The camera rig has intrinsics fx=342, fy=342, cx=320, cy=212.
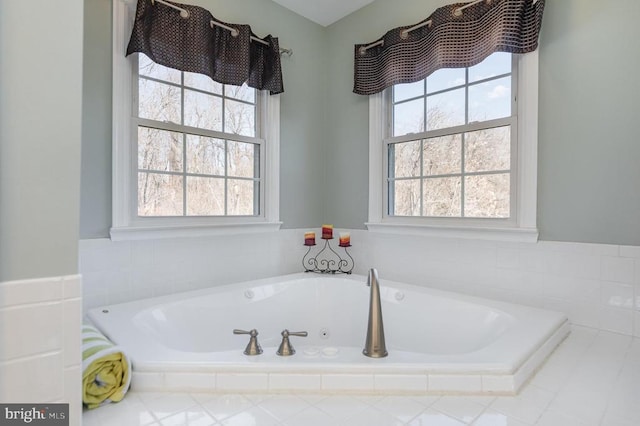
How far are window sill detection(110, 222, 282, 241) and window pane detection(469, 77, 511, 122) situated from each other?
62.1 inches

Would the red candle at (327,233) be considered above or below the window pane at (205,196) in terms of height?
below

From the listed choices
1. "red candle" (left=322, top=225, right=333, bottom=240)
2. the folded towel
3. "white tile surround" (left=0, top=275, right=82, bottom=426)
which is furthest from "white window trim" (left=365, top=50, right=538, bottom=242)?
"white tile surround" (left=0, top=275, right=82, bottom=426)

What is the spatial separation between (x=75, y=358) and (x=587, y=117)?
2315mm

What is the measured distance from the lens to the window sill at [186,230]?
1.91 m

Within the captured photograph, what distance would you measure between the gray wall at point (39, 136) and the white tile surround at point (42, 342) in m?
0.04

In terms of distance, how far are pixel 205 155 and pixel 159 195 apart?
0.41m

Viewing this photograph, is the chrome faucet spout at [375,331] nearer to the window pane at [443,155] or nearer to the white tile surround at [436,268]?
the white tile surround at [436,268]

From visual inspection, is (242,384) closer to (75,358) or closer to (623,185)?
(75,358)

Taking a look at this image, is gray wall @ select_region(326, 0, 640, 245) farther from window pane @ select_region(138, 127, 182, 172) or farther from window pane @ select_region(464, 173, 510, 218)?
window pane @ select_region(138, 127, 182, 172)

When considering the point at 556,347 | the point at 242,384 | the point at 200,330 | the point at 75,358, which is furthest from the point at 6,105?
the point at 556,347

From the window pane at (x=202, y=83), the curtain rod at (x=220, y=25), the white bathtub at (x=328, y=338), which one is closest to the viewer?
the white bathtub at (x=328, y=338)

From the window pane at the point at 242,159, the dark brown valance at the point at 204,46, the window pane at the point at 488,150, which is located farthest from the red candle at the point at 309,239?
the window pane at the point at 488,150

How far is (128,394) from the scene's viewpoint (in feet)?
3.73

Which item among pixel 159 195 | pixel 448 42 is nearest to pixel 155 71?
pixel 159 195
